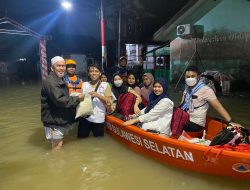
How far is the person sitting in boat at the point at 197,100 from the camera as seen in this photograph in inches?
179

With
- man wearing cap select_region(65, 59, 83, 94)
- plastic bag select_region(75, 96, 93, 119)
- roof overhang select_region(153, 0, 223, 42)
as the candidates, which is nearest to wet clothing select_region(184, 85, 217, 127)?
plastic bag select_region(75, 96, 93, 119)

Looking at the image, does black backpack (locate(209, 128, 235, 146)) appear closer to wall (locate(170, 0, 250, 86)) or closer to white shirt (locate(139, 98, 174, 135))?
white shirt (locate(139, 98, 174, 135))

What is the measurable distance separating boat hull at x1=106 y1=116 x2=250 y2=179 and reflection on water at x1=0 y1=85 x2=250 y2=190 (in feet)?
0.60

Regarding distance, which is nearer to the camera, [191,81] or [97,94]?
[191,81]

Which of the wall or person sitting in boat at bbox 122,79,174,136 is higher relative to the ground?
the wall

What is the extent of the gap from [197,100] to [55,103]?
2338mm

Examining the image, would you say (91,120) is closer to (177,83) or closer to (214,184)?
(214,184)

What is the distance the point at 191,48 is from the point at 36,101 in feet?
24.3

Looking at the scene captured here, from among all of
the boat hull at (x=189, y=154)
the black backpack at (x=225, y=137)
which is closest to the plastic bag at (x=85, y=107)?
the boat hull at (x=189, y=154)

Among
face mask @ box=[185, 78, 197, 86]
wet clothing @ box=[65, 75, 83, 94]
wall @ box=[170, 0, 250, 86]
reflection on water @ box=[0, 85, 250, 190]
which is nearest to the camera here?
reflection on water @ box=[0, 85, 250, 190]

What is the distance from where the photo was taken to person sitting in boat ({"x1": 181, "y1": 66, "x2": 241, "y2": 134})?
14.9 ft

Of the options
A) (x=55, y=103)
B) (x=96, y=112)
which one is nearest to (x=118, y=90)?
(x=96, y=112)

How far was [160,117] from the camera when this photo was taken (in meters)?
4.57

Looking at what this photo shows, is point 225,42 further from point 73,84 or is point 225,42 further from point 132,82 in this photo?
point 73,84
